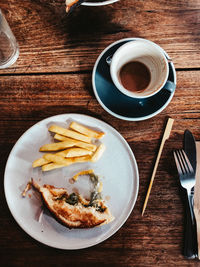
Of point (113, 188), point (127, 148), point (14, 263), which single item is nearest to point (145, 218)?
point (113, 188)

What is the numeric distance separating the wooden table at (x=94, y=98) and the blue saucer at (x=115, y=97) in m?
0.07

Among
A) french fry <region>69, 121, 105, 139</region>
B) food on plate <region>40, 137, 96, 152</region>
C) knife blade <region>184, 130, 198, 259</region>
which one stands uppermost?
french fry <region>69, 121, 105, 139</region>

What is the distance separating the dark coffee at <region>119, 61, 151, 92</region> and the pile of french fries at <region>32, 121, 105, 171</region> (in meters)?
0.25

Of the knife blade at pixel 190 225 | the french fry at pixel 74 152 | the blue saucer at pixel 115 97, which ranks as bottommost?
the knife blade at pixel 190 225

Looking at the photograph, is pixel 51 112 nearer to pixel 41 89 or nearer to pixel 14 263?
pixel 41 89

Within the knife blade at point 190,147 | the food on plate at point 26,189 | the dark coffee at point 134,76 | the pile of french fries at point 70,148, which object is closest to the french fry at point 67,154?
the pile of french fries at point 70,148

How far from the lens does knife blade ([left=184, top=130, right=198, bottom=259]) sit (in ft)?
3.75

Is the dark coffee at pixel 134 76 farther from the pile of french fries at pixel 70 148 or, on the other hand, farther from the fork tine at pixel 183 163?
the fork tine at pixel 183 163

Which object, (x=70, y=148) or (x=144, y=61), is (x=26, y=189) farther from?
(x=144, y=61)

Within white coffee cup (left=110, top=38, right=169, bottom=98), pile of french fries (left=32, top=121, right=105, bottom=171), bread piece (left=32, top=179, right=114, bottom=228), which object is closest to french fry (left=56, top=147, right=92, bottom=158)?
pile of french fries (left=32, top=121, right=105, bottom=171)

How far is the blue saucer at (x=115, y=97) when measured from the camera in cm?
112

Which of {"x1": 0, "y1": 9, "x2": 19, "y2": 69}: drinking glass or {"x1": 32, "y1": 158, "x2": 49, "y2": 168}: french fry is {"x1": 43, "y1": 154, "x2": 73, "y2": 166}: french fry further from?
{"x1": 0, "y1": 9, "x2": 19, "y2": 69}: drinking glass

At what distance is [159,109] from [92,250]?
2.28ft

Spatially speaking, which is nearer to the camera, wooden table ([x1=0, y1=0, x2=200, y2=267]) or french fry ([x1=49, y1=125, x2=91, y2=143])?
french fry ([x1=49, y1=125, x2=91, y2=143])
